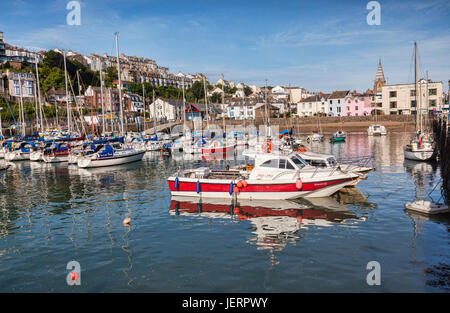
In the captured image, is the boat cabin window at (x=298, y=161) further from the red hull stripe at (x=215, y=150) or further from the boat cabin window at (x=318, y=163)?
the red hull stripe at (x=215, y=150)

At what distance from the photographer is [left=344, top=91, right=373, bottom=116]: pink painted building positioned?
106 meters

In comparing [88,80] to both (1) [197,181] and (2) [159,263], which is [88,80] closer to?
(1) [197,181]

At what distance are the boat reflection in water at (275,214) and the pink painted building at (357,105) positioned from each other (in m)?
91.5

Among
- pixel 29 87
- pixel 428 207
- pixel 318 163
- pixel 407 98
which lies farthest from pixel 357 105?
pixel 29 87

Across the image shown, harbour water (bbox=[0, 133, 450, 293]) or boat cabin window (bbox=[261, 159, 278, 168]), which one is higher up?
boat cabin window (bbox=[261, 159, 278, 168])

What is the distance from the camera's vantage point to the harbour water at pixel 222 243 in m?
10.9

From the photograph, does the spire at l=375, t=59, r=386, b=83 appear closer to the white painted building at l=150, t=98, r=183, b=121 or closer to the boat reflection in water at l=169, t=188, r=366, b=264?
the white painted building at l=150, t=98, r=183, b=121

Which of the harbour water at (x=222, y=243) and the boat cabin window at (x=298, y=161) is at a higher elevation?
the boat cabin window at (x=298, y=161)

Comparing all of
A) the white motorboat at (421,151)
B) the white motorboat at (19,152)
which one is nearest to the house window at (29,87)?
the white motorboat at (19,152)

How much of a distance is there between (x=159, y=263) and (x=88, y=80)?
136m

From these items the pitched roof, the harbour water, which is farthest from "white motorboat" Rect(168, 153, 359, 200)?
the pitched roof

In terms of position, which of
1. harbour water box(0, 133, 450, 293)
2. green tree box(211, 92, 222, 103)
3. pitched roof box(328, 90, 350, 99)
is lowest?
harbour water box(0, 133, 450, 293)

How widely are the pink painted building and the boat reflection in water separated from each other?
91.5 m
